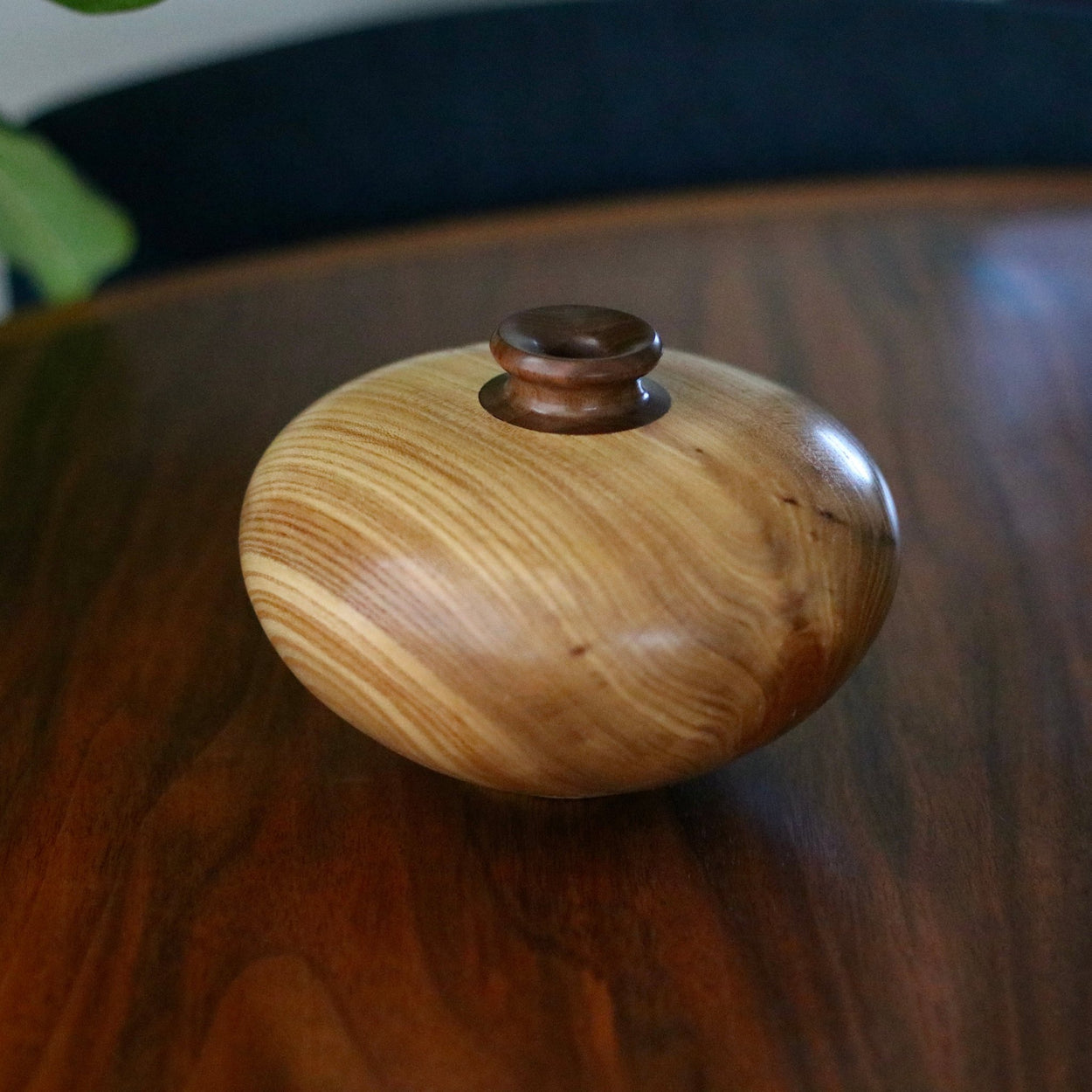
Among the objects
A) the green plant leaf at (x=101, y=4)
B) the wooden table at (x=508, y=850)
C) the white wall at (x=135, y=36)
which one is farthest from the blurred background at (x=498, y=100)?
the green plant leaf at (x=101, y=4)

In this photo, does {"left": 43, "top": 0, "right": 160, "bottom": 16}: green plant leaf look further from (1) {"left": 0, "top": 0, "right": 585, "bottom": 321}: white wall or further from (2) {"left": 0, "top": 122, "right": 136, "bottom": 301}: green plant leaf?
(1) {"left": 0, "top": 0, "right": 585, "bottom": 321}: white wall

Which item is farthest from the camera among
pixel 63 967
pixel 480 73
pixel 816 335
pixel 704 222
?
pixel 480 73

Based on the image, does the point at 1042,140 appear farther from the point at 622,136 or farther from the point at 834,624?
the point at 834,624

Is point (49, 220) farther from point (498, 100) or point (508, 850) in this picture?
point (498, 100)

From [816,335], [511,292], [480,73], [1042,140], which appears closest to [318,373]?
[511,292]

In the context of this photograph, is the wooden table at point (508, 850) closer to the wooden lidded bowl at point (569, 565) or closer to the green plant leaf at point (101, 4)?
the wooden lidded bowl at point (569, 565)

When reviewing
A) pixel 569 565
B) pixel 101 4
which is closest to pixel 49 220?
pixel 101 4
